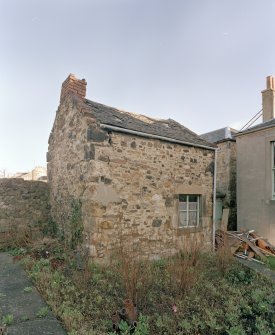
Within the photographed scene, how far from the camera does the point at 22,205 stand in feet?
29.2

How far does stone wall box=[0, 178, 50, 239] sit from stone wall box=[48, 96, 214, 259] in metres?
0.67

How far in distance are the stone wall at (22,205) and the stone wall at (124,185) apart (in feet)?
2.19

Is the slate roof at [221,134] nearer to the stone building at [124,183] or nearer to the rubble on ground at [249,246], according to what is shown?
the stone building at [124,183]

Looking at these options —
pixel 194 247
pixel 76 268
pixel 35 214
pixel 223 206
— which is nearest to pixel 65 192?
pixel 35 214

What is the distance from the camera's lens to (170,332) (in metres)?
4.01

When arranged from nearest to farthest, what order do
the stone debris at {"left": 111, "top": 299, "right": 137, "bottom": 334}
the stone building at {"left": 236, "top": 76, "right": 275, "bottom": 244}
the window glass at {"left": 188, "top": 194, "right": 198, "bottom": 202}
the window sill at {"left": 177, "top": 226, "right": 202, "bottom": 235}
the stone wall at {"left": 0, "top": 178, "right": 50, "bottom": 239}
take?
1. the stone debris at {"left": 111, "top": 299, "right": 137, "bottom": 334}
2. the window sill at {"left": 177, "top": 226, "right": 202, "bottom": 235}
3. the stone wall at {"left": 0, "top": 178, "right": 50, "bottom": 239}
4. the window glass at {"left": 188, "top": 194, "right": 198, "bottom": 202}
5. the stone building at {"left": 236, "top": 76, "right": 275, "bottom": 244}

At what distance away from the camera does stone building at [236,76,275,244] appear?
951 cm

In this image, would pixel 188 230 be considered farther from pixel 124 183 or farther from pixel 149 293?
pixel 149 293

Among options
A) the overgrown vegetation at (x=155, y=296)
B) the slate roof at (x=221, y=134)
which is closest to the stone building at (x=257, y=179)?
the slate roof at (x=221, y=134)

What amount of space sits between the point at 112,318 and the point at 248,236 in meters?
6.93

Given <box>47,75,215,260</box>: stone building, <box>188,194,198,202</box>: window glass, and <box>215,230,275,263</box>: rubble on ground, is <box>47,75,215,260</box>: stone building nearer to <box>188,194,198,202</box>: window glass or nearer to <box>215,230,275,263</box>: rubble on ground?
<box>188,194,198,202</box>: window glass

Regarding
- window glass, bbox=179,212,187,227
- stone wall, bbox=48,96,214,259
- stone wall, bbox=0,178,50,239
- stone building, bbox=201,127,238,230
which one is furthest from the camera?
stone building, bbox=201,127,238,230

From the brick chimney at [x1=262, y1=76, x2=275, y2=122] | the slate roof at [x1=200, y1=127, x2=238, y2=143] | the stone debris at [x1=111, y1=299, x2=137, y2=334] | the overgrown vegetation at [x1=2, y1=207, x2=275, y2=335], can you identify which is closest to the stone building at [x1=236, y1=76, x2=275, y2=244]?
the brick chimney at [x1=262, y1=76, x2=275, y2=122]

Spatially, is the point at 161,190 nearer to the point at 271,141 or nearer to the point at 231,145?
the point at 271,141
